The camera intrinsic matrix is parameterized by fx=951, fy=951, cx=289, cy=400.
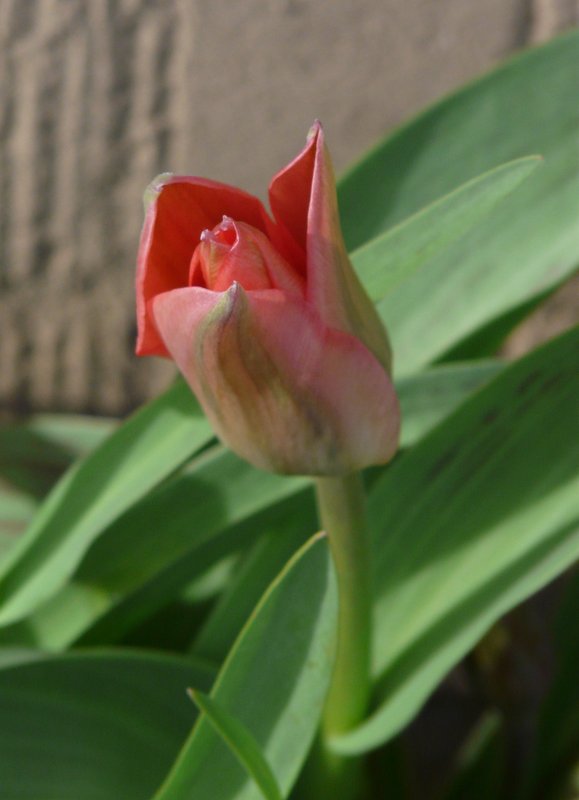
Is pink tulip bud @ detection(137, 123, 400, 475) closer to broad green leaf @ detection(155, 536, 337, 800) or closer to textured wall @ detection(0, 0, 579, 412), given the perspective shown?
broad green leaf @ detection(155, 536, 337, 800)

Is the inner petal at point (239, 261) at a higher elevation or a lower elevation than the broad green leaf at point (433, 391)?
higher

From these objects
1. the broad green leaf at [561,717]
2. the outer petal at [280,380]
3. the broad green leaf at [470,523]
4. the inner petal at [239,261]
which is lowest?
the broad green leaf at [561,717]

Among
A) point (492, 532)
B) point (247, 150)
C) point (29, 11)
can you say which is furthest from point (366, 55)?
point (492, 532)

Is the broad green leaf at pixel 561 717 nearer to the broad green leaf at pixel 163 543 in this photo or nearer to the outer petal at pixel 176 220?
the broad green leaf at pixel 163 543

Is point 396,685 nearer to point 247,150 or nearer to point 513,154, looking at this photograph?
point 513,154

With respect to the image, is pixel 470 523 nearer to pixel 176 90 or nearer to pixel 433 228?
pixel 433 228

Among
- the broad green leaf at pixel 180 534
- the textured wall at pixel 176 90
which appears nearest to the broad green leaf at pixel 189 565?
the broad green leaf at pixel 180 534

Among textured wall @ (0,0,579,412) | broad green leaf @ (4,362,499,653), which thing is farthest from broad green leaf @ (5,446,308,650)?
textured wall @ (0,0,579,412)

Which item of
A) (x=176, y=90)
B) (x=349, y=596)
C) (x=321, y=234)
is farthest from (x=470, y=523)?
(x=176, y=90)
